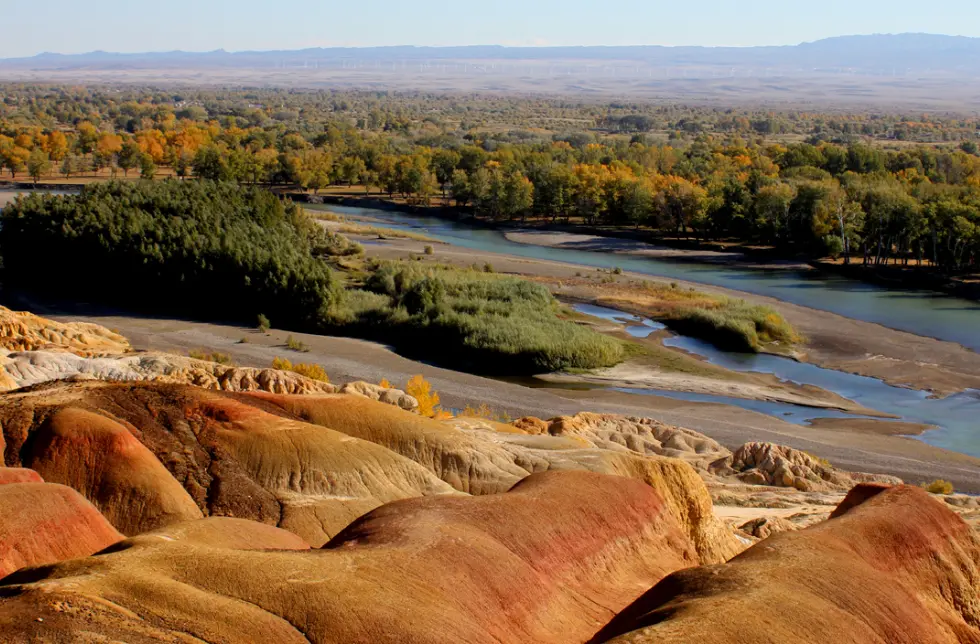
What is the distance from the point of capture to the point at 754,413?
43031mm

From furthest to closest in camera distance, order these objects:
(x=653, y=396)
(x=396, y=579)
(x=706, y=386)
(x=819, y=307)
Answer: (x=819, y=307) → (x=706, y=386) → (x=653, y=396) → (x=396, y=579)

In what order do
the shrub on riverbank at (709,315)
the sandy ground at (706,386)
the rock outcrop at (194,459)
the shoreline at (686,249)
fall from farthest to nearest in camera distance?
the shoreline at (686,249) → the shrub on riverbank at (709,315) → the sandy ground at (706,386) → the rock outcrop at (194,459)

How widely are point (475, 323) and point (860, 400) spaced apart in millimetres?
18420

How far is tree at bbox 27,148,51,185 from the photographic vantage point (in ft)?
392

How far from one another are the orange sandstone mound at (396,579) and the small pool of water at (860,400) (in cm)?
2661

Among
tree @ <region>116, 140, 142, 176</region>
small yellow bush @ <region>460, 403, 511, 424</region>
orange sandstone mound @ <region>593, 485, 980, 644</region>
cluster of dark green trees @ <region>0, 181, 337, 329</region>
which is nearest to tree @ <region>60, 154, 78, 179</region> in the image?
tree @ <region>116, 140, 142, 176</region>

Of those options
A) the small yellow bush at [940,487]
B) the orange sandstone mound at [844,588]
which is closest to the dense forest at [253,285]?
the small yellow bush at [940,487]

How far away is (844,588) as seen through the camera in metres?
14.6

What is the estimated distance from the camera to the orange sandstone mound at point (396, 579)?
469 inches

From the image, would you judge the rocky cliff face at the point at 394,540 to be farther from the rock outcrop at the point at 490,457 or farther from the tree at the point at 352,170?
the tree at the point at 352,170

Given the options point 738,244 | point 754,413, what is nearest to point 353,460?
point 754,413

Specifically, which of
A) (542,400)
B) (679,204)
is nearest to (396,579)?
(542,400)

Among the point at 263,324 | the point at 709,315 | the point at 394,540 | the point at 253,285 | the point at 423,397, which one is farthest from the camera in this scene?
the point at 709,315

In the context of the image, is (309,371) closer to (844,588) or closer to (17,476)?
(17,476)
